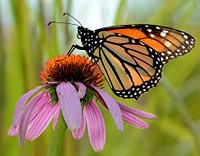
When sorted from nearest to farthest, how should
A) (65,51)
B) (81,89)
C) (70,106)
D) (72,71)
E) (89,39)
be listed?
(70,106)
(81,89)
(72,71)
(89,39)
(65,51)

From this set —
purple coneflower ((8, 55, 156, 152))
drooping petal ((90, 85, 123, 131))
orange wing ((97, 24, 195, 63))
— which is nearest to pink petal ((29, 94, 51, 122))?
purple coneflower ((8, 55, 156, 152))

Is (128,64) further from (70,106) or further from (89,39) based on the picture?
(70,106)

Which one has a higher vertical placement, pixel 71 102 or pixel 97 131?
pixel 71 102

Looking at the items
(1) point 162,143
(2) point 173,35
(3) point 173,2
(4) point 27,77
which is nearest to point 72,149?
(4) point 27,77

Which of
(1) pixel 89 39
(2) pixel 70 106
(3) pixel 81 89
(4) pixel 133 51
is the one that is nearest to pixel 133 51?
(4) pixel 133 51

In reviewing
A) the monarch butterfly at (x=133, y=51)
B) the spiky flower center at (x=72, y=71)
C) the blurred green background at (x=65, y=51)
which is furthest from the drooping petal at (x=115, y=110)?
the blurred green background at (x=65, y=51)

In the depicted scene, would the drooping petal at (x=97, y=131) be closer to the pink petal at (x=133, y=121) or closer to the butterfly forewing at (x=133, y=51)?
the pink petal at (x=133, y=121)

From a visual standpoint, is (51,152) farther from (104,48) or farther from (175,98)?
(175,98)
